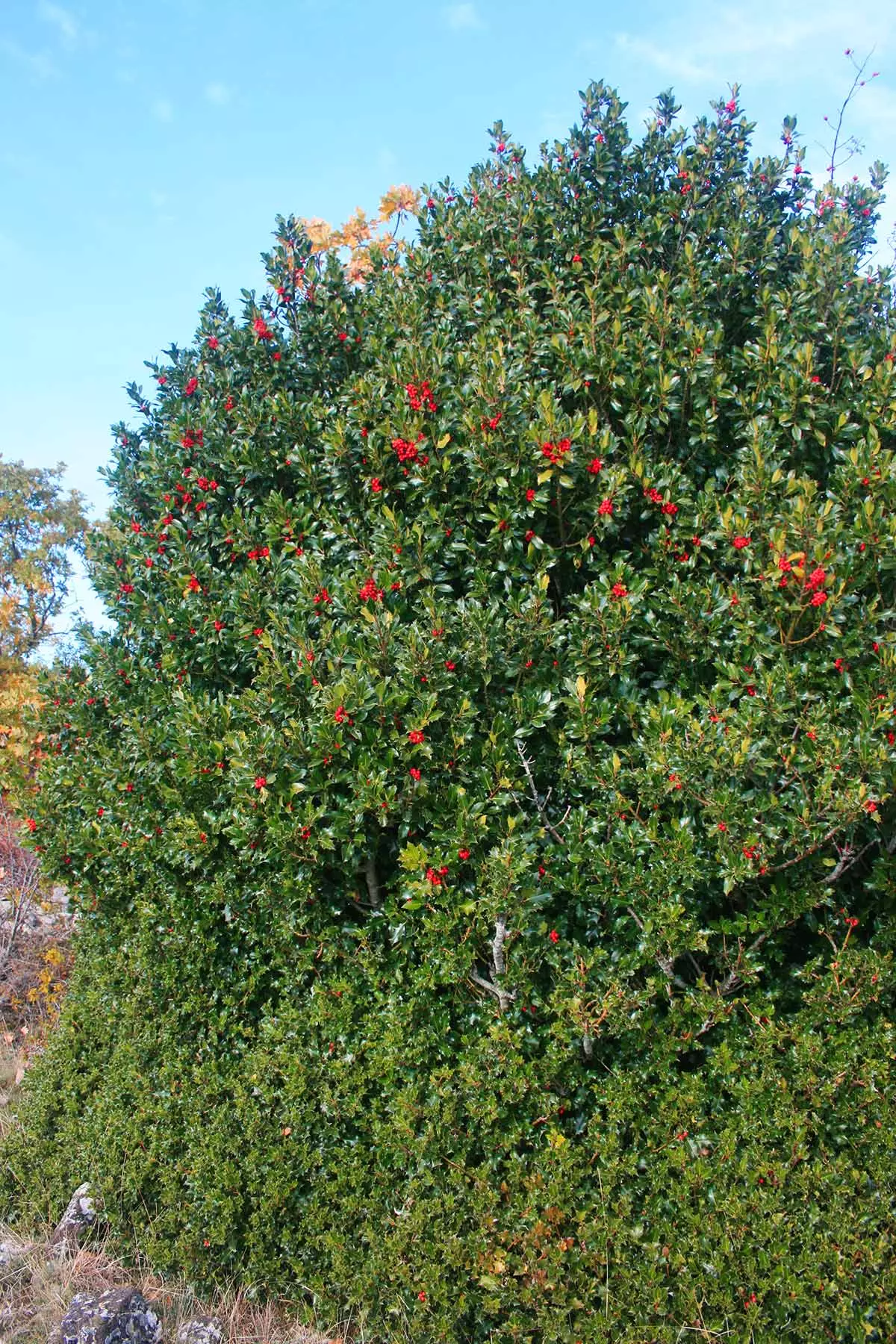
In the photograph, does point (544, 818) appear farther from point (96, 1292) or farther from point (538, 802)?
point (96, 1292)

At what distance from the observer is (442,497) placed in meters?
4.38

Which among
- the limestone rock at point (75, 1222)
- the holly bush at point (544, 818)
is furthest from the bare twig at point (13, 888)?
the limestone rock at point (75, 1222)

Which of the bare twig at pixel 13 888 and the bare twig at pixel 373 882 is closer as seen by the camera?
the bare twig at pixel 373 882

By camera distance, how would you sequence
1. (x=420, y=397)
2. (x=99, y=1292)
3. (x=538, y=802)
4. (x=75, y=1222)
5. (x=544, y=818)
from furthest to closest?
(x=75, y=1222) < (x=99, y=1292) < (x=420, y=397) < (x=544, y=818) < (x=538, y=802)

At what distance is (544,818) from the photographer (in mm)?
4074

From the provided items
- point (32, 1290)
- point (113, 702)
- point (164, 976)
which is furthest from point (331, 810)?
point (32, 1290)

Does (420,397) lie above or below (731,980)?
above

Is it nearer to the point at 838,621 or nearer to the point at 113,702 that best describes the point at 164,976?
the point at 113,702

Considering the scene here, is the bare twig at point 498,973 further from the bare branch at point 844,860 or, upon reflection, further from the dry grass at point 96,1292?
the dry grass at point 96,1292

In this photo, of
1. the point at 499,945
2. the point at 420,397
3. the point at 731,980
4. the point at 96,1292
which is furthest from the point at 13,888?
the point at 731,980

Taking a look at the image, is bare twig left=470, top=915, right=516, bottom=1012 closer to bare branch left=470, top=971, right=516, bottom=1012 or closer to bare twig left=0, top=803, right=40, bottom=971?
bare branch left=470, top=971, right=516, bottom=1012

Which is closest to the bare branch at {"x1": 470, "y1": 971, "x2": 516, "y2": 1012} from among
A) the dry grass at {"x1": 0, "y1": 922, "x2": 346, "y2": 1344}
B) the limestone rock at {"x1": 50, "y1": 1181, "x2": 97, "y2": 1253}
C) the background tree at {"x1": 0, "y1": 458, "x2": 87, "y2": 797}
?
the dry grass at {"x1": 0, "y1": 922, "x2": 346, "y2": 1344}

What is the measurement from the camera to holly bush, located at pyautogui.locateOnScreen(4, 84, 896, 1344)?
3607mm

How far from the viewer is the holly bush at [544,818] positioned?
142 inches
